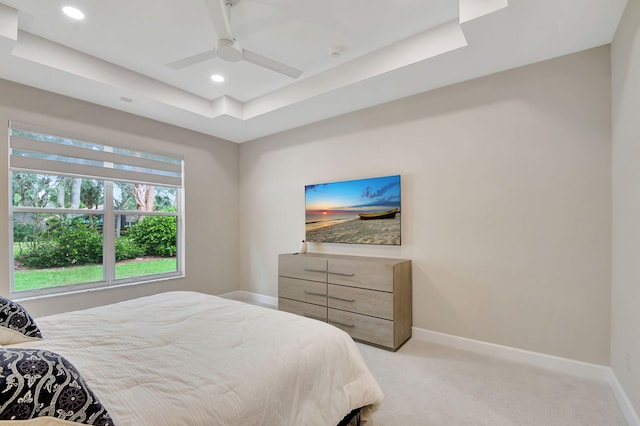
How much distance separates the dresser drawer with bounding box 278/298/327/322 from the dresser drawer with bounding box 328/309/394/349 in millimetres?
118

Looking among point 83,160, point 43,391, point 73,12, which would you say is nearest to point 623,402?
point 43,391

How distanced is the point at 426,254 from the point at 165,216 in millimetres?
3454

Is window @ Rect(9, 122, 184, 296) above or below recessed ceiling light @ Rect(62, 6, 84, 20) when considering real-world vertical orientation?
below

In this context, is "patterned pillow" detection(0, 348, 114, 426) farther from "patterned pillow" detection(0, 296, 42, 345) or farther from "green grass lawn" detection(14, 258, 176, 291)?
"green grass lawn" detection(14, 258, 176, 291)

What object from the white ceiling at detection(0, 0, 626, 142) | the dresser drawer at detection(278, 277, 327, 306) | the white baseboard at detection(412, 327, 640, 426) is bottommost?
the white baseboard at detection(412, 327, 640, 426)

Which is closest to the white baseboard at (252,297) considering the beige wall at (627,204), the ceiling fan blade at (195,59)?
the ceiling fan blade at (195,59)

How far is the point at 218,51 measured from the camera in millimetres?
2193

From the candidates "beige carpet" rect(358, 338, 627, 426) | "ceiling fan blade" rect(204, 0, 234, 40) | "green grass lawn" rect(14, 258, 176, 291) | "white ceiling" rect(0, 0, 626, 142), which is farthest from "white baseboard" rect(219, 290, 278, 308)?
"ceiling fan blade" rect(204, 0, 234, 40)

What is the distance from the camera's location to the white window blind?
2.97m

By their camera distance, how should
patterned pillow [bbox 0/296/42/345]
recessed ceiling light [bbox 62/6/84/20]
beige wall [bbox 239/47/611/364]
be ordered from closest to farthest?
patterned pillow [bbox 0/296/42/345] < recessed ceiling light [bbox 62/6/84/20] < beige wall [bbox 239/47/611/364]

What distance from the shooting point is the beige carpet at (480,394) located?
189 cm

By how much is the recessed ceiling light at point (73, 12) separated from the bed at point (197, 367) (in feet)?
7.29

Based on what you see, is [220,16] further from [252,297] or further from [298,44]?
[252,297]

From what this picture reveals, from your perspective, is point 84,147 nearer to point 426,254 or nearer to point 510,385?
point 426,254
